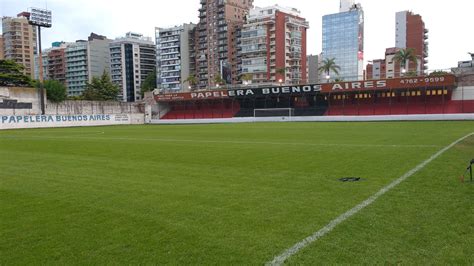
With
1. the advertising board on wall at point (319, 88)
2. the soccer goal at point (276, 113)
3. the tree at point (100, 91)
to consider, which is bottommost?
the soccer goal at point (276, 113)

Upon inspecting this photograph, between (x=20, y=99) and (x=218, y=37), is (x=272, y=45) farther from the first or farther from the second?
(x=20, y=99)

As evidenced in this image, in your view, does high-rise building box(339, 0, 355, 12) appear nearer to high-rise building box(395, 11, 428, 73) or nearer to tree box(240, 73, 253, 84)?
high-rise building box(395, 11, 428, 73)

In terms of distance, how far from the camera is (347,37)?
167125mm

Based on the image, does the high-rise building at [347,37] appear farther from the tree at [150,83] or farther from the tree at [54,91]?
the tree at [54,91]

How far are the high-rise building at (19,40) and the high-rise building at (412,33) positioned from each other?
154368 millimetres

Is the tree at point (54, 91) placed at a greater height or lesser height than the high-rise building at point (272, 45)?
lesser

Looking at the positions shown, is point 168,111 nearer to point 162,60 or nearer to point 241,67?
point 241,67

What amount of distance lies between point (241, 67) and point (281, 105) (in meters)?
57.6

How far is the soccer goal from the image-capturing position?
56.7 meters

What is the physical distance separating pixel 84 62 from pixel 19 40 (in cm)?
3763

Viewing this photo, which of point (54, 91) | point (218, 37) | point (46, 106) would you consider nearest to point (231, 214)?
point (46, 106)

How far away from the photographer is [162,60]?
141 meters

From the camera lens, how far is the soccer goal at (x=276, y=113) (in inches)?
2232

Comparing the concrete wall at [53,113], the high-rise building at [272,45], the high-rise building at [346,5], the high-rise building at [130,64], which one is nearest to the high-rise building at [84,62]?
the high-rise building at [130,64]
